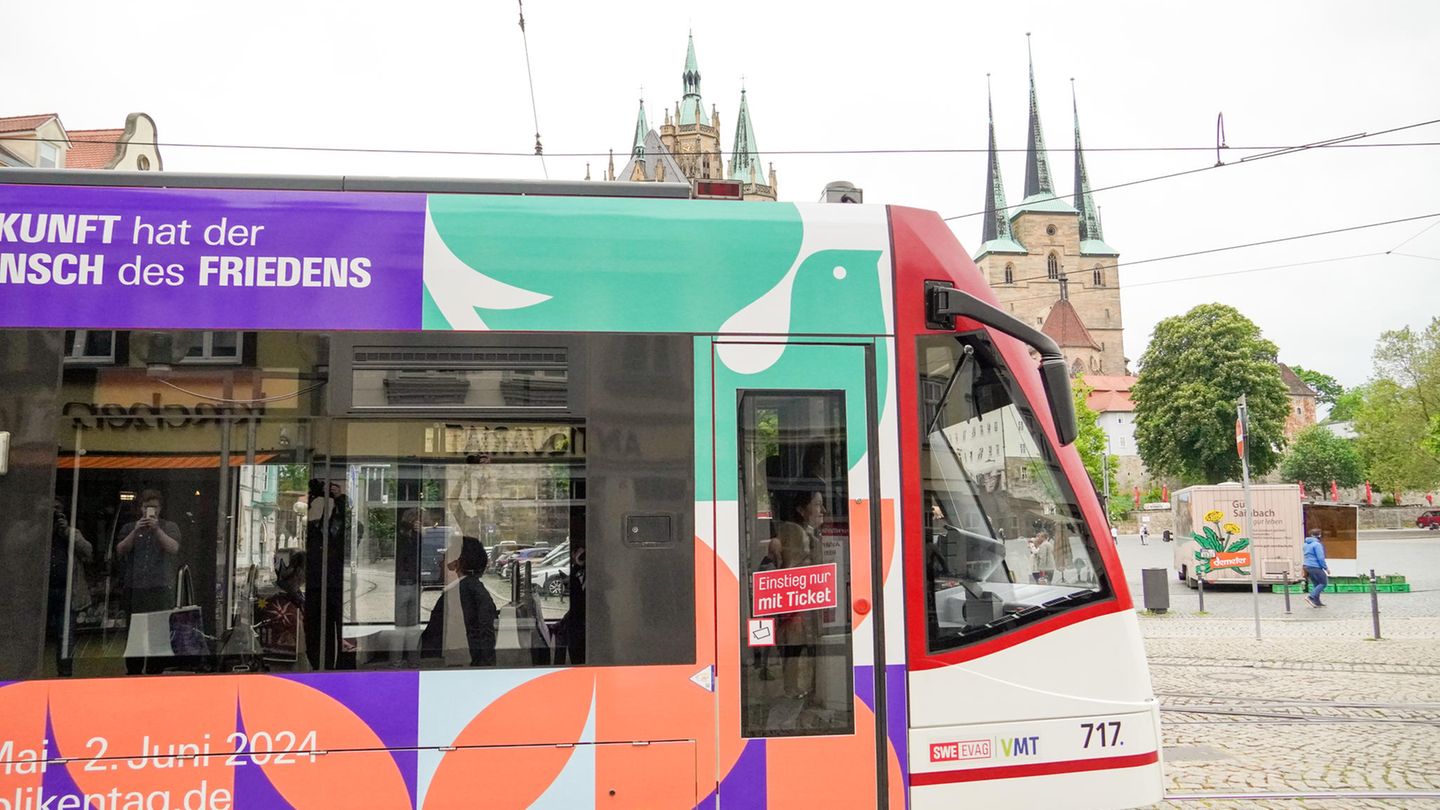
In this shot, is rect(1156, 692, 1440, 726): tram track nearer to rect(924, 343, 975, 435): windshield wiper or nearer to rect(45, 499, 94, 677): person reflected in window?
rect(924, 343, 975, 435): windshield wiper

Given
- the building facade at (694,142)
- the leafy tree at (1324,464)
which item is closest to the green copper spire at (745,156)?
the building facade at (694,142)

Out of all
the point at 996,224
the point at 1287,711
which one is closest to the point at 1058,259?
the point at 996,224

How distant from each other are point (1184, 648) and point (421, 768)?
1325cm

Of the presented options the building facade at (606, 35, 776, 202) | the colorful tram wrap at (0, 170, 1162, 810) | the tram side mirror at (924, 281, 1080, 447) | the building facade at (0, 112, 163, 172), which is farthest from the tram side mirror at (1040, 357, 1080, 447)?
the building facade at (606, 35, 776, 202)

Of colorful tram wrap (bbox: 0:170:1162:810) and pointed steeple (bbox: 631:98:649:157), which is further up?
pointed steeple (bbox: 631:98:649:157)

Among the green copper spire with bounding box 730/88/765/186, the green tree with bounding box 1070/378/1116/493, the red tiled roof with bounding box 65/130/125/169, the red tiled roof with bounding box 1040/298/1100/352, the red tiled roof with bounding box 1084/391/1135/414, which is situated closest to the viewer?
the red tiled roof with bounding box 65/130/125/169

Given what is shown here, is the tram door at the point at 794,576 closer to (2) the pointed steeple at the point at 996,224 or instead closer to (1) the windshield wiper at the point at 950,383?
(1) the windshield wiper at the point at 950,383

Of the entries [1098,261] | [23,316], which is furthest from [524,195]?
[1098,261]

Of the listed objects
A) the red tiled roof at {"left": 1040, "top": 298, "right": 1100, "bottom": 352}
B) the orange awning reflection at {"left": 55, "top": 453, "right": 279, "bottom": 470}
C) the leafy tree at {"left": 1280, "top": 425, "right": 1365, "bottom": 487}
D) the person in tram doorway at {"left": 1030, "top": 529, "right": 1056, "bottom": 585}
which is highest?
Answer: the red tiled roof at {"left": 1040, "top": 298, "right": 1100, "bottom": 352}

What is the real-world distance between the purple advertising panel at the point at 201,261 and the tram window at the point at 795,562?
165 centimetres

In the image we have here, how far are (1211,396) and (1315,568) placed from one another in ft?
142

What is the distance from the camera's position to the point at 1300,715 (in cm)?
941

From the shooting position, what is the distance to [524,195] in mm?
4828

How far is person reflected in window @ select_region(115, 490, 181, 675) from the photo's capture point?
4234mm
